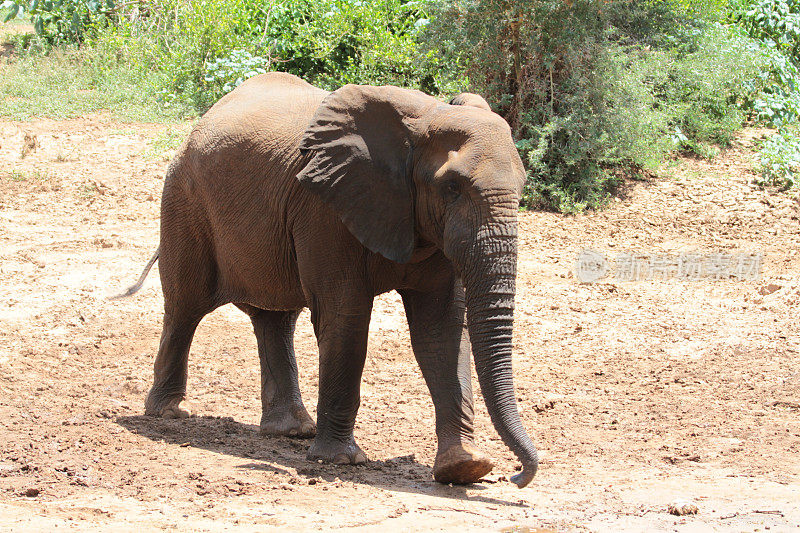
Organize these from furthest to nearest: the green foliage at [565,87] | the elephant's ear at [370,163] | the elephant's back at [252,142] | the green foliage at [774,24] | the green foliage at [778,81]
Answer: the green foliage at [774,24]
the green foliage at [778,81]
the green foliage at [565,87]
the elephant's back at [252,142]
the elephant's ear at [370,163]

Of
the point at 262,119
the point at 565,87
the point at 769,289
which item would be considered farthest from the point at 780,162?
the point at 262,119

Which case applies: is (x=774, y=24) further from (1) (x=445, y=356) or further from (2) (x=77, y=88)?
(1) (x=445, y=356)

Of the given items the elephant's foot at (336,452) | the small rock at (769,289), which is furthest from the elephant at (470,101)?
the small rock at (769,289)

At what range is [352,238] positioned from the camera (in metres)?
6.16

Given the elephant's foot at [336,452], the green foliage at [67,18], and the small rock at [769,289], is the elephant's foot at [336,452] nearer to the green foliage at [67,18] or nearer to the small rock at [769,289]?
the small rock at [769,289]

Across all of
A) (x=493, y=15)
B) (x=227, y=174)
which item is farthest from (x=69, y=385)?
(x=493, y=15)

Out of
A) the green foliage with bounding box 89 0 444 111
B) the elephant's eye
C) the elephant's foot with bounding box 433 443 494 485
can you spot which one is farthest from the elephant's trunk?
the green foliage with bounding box 89 0 444 111

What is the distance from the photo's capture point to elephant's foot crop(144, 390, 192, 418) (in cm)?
757

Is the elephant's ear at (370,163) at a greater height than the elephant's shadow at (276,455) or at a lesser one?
greater

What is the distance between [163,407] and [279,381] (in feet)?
2.82

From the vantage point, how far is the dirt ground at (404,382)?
18.4 ft

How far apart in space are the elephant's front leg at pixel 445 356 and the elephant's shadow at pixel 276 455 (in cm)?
23

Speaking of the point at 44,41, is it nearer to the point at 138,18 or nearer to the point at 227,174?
the point at 138,18

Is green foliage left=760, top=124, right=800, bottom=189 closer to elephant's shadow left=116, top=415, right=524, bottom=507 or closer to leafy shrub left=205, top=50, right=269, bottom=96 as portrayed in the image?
leafy shrub left=205, top=50, right=269, bottom=96
